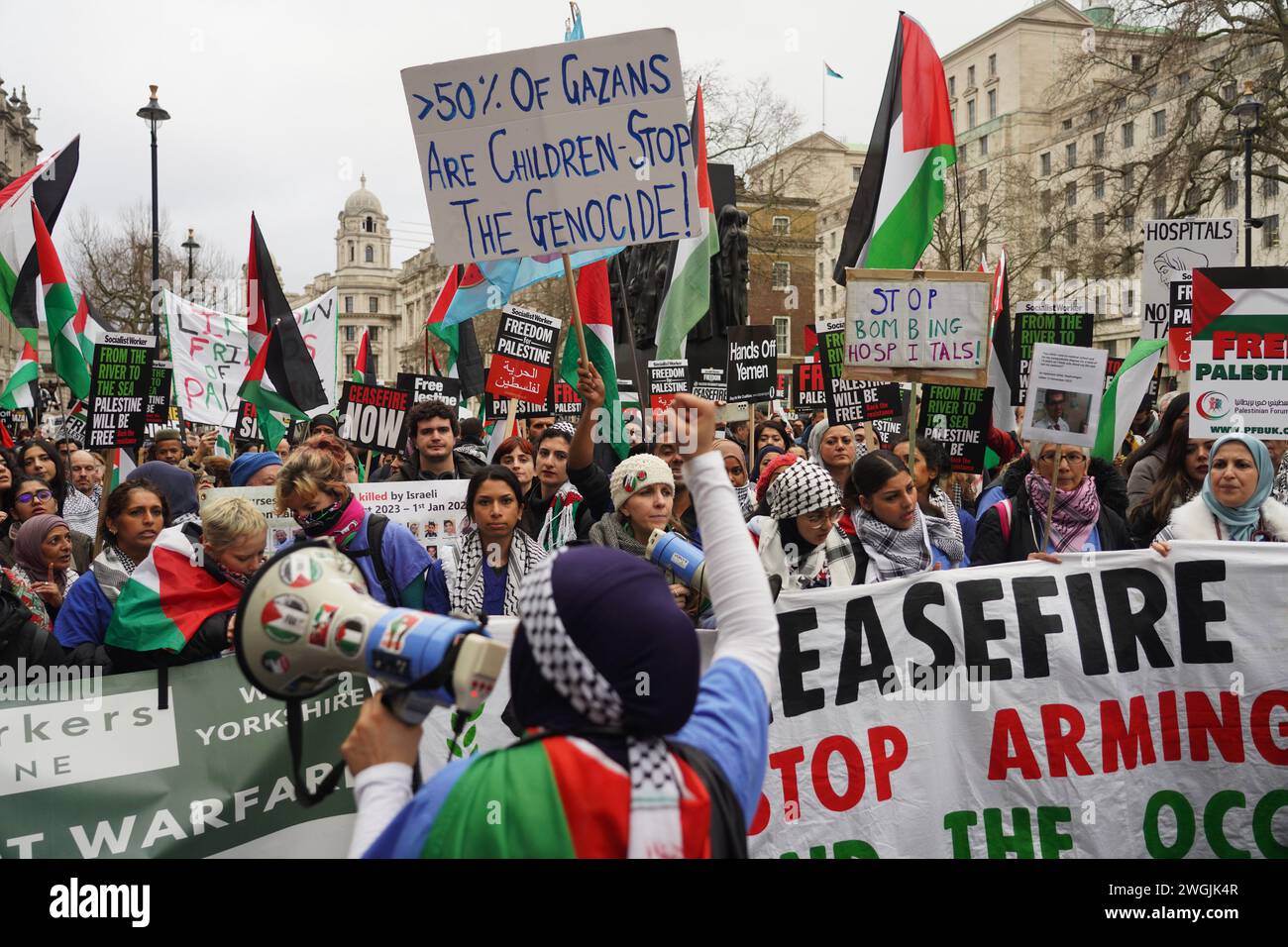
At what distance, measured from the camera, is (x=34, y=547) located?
18.2ft

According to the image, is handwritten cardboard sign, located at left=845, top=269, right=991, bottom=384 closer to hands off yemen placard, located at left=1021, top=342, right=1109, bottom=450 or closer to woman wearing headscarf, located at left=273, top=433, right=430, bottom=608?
hands off yemen placard, located at left=1021, top=342, right=1109, bottom=450

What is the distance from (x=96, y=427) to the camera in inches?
347

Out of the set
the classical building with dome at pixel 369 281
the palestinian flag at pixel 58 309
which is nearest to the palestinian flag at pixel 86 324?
the palestinian flag at pixel 58 309

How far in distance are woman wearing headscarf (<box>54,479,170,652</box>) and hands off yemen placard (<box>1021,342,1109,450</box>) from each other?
3.90m

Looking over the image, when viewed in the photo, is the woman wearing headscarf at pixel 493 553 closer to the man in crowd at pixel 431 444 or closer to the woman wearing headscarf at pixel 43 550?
the man in crowd at pixel 431 444

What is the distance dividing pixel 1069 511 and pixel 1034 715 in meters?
1.63

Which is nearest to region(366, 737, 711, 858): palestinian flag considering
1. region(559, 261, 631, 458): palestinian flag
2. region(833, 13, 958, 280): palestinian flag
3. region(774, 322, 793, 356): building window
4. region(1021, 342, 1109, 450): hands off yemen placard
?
region(1021, 342, 1109, 450): hands off yemen placard

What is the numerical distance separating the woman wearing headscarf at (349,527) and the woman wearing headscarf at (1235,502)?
10.0 ft

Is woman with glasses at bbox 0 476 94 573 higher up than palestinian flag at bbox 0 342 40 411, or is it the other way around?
palestinian flag at bbox 0 342 40 411

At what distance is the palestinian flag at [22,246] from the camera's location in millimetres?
8336

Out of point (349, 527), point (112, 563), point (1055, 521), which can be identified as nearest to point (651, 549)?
point (349, 527)

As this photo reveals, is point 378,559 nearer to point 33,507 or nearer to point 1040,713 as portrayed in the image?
point 1040,713

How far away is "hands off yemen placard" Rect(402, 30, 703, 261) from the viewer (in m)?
4.28

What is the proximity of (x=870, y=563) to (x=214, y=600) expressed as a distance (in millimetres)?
2461
